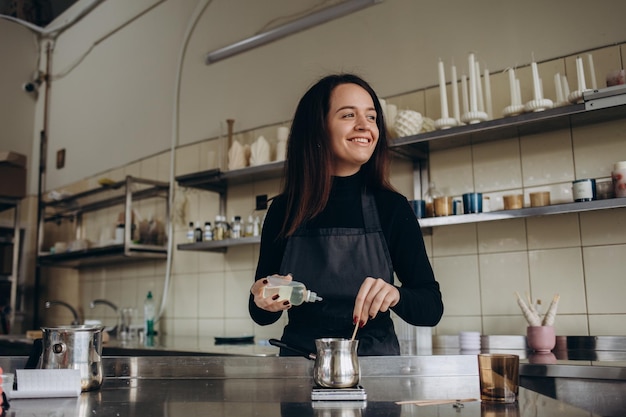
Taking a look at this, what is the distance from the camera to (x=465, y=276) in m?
2.80

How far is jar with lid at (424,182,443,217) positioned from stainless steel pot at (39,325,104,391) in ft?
5.78

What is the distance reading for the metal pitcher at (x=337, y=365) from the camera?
111 cm

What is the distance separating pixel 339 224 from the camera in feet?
5.54

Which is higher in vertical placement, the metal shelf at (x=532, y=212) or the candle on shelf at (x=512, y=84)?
the candle on shelf at (x=512, y=84)

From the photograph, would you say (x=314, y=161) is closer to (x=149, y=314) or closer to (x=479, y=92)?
(x=479, y=92)

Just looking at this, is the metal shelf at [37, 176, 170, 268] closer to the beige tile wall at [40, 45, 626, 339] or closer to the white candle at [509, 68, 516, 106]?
the beige tile wall at [40, 45, 626, 339]

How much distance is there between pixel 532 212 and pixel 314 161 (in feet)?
3.65

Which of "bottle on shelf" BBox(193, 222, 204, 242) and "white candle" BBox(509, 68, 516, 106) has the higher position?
"white candle" BBox(509, 68, 516, 106)

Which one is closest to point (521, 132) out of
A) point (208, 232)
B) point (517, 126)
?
point (517, 126)

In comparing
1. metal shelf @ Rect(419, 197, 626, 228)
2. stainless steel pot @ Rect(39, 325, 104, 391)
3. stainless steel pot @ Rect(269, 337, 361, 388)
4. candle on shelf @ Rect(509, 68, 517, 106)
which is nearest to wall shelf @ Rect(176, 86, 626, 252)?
metal shelf @ Rect(419, 197, 626, 228)

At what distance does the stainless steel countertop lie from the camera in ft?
3.27

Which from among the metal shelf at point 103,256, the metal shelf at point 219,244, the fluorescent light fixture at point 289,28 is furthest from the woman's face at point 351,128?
the metal shelf at point 103,256

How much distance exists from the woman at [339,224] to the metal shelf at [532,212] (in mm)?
934

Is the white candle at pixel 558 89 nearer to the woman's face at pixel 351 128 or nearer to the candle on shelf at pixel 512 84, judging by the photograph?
the candle on shelf at pixel 512 84
